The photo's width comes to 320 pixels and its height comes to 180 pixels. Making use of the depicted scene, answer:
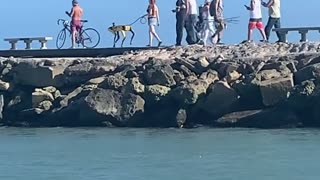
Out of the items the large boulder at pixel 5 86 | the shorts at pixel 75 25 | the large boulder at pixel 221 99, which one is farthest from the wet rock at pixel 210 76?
the shorts at pixel 75 25

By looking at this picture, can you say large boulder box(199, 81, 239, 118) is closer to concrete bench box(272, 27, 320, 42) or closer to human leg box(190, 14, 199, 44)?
human leg box(190, 14, 199, 44)

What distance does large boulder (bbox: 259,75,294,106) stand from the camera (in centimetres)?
2670

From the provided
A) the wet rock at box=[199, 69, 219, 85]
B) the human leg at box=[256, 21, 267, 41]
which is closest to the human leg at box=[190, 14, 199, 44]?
the human leg at box=[256, 21, 267, 41]

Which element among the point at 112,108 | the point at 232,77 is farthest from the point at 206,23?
the point at 112,108

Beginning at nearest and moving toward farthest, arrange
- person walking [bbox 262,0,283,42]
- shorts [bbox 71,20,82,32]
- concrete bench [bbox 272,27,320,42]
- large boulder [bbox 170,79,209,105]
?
large boulder [bbox 170,79,209,105] → person walking [bbox 262,0,283,42] → concrete bench [bbox 272,27,320,42] → shorts [bbox 71,20,82,32]

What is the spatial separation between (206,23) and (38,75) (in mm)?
4299

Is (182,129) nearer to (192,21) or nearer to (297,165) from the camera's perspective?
(192,21)

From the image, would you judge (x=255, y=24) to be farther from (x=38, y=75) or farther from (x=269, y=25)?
(x=38, y=75)

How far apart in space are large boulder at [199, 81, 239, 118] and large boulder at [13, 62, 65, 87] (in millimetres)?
4418

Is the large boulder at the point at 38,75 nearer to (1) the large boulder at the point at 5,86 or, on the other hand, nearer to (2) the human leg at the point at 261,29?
(1) the large boulder at the point at 5,86

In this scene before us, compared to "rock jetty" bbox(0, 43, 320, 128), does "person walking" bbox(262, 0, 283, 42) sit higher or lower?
higher

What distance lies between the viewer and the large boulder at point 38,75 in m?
30.0

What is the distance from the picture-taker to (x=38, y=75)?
30.2 m

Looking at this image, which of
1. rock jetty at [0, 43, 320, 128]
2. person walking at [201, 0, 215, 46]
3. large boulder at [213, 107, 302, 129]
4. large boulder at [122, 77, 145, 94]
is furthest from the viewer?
person walking at [201, 0, 215, 46]
